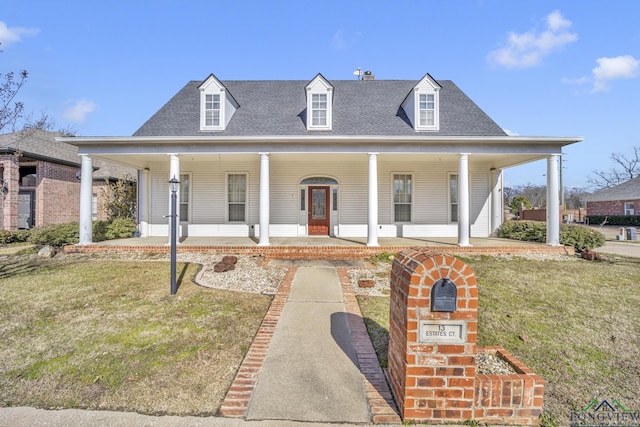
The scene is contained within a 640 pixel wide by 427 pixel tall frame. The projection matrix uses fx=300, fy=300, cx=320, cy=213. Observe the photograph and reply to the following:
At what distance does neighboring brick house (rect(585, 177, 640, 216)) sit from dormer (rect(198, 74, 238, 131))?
3723 centimetres

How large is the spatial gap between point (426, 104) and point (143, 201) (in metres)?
11.9

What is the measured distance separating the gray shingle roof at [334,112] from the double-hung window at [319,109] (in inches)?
19.1

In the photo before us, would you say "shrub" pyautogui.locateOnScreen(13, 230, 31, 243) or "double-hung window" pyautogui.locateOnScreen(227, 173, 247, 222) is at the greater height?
"double-hung window" pyautogui.locateOnScreen(227, 173, 247, 222)

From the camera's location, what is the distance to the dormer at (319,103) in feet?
36.2

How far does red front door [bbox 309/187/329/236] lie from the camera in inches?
497

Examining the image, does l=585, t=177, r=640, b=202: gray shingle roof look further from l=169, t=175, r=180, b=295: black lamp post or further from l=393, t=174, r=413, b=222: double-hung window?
l=169, t=175, r=180, b=295: black lamp post

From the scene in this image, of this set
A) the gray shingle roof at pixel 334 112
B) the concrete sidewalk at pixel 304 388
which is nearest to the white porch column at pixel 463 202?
the gray shingle roof at pixel 334 112

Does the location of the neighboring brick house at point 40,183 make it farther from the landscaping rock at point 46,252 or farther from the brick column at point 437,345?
the brick column at point 437,345

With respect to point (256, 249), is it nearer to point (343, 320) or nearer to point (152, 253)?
point (152, 253)

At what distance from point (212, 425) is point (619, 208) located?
137ft

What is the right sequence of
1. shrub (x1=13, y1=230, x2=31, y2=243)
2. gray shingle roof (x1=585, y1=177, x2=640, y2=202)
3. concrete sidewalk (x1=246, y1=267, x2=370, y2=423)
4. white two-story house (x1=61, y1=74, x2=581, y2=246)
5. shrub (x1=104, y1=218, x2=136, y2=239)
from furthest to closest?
1. gray shingle roof (x1=585, y1=177, x2=640, y2=202)
2. shrub (x1=13, y1=230, x2=31, y2=243)
3. shrub (x1=104, y1=218, x2=136, y2=239)
4. white two-story house (x1=61, y1=74, x2=581, y2=246)
5. concrete sidewalk (x1=246, y1=267, x2=370, y2=423)

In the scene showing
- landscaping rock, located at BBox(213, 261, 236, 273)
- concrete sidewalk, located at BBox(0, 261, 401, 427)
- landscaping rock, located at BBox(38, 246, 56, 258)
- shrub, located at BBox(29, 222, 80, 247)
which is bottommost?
concrete sidewalk, located at BBox(0, 261, 401, 427)

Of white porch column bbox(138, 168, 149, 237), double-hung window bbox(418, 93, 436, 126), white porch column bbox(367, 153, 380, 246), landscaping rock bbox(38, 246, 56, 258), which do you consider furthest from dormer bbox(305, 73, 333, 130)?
landscaping rock bbox(38, 246, 56, 258)

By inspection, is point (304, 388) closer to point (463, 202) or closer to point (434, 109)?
point (463, 202)
